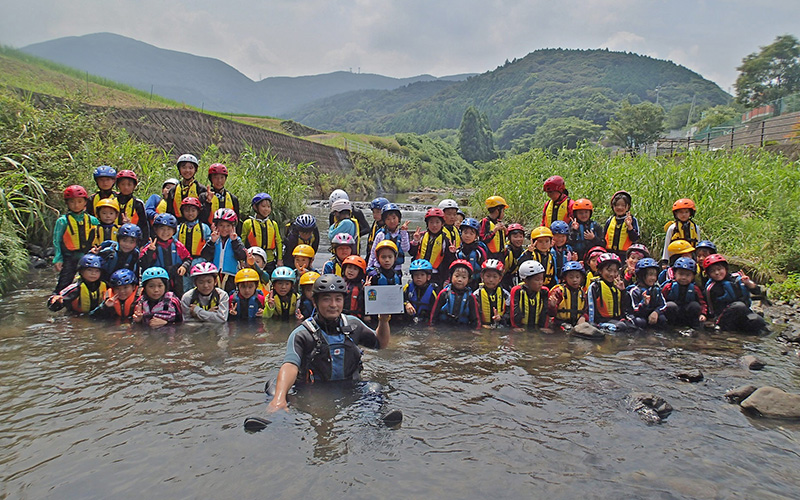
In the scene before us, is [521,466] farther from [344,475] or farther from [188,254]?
[188,254]

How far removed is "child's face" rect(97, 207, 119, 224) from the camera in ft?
26.0

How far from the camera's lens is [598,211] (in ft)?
40.4

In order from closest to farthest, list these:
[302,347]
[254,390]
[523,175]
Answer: [302,347] → [254,390] → [523,175]

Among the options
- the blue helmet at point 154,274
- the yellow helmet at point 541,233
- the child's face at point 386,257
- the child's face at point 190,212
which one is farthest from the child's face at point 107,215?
the yellow helmet at point 541,233

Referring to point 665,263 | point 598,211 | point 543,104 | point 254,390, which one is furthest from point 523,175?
point 543,104

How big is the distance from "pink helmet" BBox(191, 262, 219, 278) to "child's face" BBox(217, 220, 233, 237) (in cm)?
71

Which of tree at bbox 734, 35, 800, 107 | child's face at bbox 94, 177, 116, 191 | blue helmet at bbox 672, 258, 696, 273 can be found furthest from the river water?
tree at bbox 734, 35, 800, 107

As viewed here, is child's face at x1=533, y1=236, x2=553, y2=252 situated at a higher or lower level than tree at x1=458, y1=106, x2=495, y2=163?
lower

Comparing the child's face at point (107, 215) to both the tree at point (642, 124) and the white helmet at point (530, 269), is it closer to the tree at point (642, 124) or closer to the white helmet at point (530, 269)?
the white helmet at point (530, 269)

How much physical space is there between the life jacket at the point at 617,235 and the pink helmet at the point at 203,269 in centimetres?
637

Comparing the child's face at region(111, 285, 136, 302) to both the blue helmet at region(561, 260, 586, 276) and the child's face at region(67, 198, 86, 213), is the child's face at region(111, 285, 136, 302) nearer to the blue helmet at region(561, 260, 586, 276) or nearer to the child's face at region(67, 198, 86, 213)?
the child's face at region(67, 198, 86, 213)

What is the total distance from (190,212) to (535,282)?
17.5 feet

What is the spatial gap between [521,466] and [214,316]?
5.09 m

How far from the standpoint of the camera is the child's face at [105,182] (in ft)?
26.5
